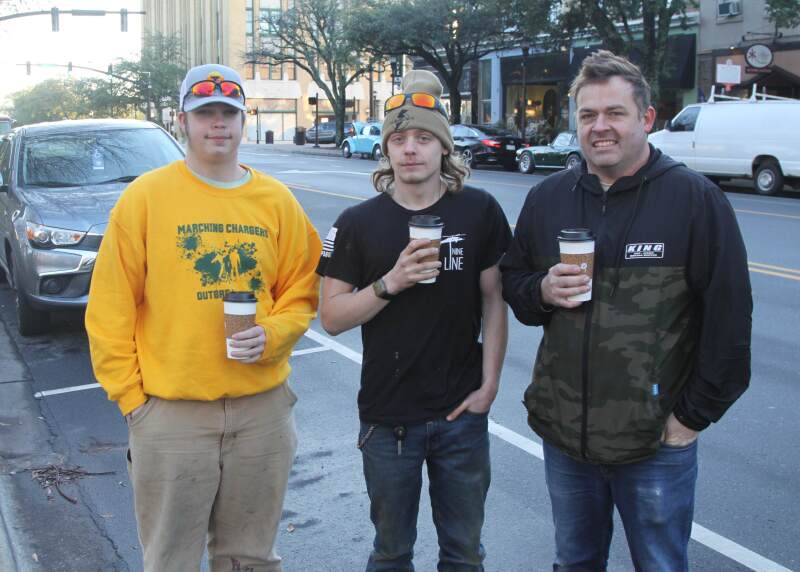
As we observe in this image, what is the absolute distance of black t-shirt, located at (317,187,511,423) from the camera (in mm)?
2990

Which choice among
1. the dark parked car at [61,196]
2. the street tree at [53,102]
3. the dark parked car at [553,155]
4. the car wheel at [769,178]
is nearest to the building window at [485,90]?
the dark parked car at [553,155]

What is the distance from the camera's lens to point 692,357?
8.96 ft

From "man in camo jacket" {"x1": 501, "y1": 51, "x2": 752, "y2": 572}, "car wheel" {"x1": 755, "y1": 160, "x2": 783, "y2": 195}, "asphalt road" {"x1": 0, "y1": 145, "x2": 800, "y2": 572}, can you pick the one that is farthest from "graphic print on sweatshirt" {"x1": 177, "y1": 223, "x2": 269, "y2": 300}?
"car wheel" {"x1": 755, "y1": 160, "x2": 783, "y2": 195}

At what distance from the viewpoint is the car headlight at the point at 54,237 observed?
742 cm

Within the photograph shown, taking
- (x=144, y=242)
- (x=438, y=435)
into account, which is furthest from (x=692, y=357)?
(x=144, y=242)

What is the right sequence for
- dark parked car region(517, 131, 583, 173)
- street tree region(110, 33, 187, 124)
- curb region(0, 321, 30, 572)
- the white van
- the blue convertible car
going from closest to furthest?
curb region(0, 321, 30, 572)
the white van
dark parked car region(517, 131, 583, 173)
the blue convertible car
street tree region(110, 33, 187, 124)

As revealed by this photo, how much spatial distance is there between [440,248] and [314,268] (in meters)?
0.48

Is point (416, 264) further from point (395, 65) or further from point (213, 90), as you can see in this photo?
point (395, 65)

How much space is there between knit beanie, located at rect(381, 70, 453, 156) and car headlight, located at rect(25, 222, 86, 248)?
5009 millimetres

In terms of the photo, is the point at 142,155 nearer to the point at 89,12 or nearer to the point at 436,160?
the point at 436,160

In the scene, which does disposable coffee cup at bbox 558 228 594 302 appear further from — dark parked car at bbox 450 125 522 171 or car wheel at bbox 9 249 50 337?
dark parked car at bbox 450 125 522 171

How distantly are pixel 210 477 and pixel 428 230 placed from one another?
3.50 ft

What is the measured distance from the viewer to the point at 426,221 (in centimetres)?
271

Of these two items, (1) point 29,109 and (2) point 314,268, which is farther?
(1) point 29,109
